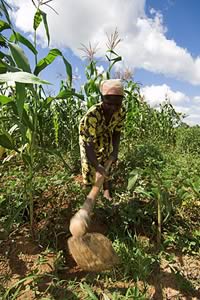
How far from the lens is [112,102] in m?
2.44

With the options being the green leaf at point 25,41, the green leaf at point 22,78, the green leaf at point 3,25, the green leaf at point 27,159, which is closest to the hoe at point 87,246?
the green leaf at point 27,159

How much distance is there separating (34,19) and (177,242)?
172 centimetres

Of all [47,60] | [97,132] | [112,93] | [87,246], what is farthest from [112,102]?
[87,246]

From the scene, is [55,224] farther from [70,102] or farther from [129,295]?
[70,102]

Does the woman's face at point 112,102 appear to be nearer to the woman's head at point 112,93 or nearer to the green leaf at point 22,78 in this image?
the woman's head at point 112,93

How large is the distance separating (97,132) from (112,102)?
0.35 m

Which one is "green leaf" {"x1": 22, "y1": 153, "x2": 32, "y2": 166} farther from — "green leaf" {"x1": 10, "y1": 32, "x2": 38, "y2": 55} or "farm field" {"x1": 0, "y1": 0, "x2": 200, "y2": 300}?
"green leaf" {"x1": 10, "y1": 32, "x2": 38, "y2": 55}

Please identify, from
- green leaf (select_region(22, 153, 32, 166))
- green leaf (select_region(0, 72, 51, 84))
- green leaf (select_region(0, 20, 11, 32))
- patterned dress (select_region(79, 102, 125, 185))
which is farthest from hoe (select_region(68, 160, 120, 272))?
green leaf (select_region(0, 20, 11, 32))

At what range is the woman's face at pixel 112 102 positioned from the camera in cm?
241

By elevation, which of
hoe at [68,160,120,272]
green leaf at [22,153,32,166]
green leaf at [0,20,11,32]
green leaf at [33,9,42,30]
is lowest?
hoe at [68,160,120,272]

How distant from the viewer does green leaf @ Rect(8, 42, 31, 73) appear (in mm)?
1718

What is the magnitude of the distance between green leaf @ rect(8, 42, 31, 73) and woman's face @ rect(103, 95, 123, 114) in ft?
2.58

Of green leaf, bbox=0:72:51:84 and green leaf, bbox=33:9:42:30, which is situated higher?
green leaf, bbox=33:9:42:30

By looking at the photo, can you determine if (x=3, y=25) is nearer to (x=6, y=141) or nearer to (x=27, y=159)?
(x=6, y=141)
